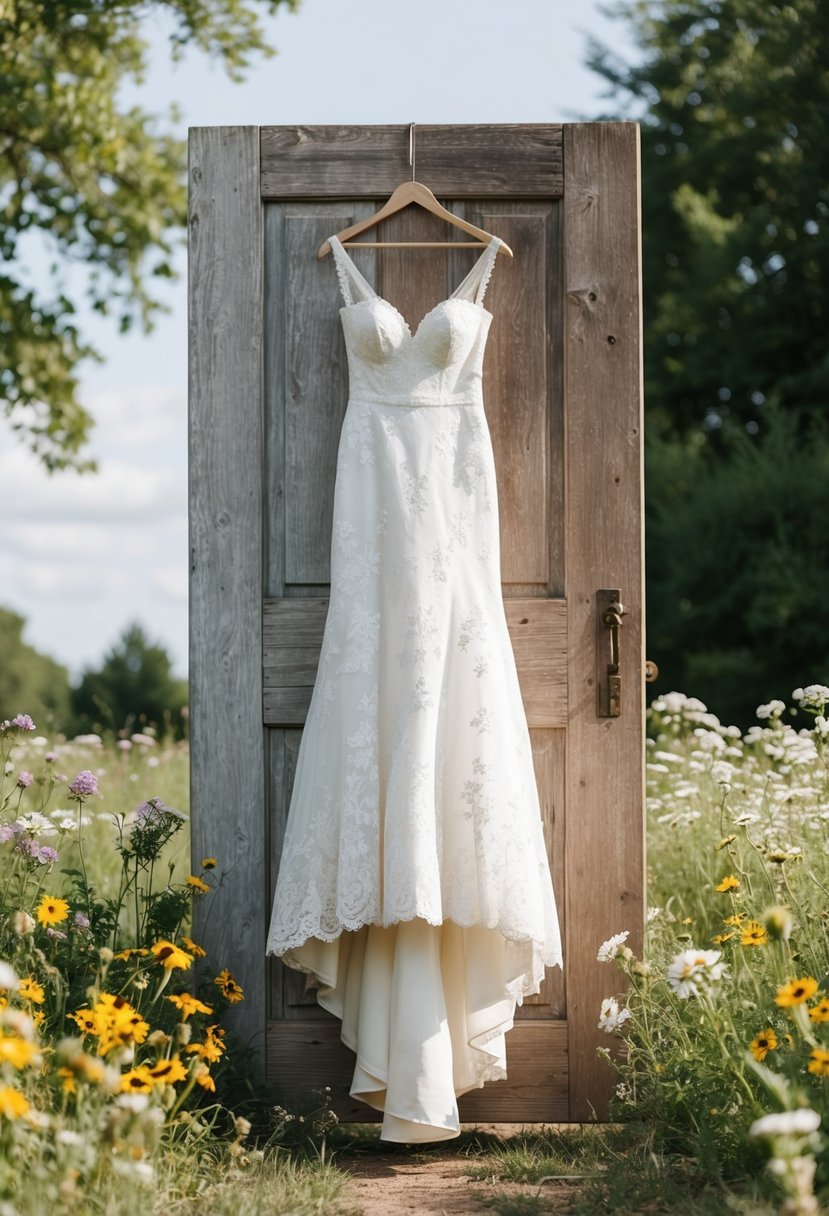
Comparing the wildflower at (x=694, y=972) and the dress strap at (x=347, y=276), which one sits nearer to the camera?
the wildflower at (x=694, y=972)

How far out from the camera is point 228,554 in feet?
11.3

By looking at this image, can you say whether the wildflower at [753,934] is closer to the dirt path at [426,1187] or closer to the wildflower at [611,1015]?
the wildflower at [611,1015]

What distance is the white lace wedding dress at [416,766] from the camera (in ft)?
10.0

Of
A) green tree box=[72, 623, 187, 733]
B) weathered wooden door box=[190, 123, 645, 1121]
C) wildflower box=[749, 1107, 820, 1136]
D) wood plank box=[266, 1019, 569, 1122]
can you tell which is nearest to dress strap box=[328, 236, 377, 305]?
weathered wooden door box=[190, 123, 645, 1121]

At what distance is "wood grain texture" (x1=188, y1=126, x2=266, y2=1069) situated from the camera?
3.44m

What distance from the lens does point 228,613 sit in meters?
3.45

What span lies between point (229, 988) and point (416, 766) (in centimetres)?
70

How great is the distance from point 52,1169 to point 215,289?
2.19 metres

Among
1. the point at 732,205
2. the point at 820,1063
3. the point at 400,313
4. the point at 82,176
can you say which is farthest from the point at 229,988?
the point at 732,205

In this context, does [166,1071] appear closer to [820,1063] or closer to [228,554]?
[820,1063]

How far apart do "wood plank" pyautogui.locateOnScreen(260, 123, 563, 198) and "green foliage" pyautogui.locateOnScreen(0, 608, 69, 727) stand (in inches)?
716

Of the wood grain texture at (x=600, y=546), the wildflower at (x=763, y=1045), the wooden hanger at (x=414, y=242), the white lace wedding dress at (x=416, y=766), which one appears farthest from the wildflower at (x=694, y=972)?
the wooden hanger at (x=414, y=242)

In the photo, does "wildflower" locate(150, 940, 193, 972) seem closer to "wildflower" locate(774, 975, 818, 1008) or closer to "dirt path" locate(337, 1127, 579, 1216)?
"dirt path" locate(337, 1127, 579, 1216)

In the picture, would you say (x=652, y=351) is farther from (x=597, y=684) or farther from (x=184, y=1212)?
(x=184, y=1212)
